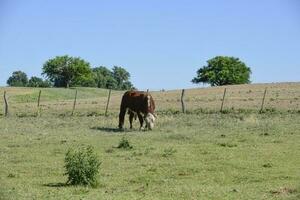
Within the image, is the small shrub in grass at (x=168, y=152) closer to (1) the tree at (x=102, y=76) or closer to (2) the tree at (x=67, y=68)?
(2) the tree at (x=67, y=68)

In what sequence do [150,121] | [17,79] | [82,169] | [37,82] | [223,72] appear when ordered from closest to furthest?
[82,169] → [150,121] → [223,72] → [37,82] → [17,79]

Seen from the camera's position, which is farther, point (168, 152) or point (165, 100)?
point (165, 100)

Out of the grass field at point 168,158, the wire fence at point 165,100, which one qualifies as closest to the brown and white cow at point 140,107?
the grass field at point 168,158

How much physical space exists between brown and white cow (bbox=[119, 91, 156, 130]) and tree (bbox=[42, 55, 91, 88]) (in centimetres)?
7901

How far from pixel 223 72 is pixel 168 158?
8989cm

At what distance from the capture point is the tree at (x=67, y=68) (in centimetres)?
10447

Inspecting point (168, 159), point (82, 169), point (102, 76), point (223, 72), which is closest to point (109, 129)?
point (168, 159)

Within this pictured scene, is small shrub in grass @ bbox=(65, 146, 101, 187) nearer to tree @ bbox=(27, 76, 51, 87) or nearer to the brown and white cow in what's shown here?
the brown and white cow

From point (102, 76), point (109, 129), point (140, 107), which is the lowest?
point (109, 129)

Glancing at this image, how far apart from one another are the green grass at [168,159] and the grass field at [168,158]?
2cm

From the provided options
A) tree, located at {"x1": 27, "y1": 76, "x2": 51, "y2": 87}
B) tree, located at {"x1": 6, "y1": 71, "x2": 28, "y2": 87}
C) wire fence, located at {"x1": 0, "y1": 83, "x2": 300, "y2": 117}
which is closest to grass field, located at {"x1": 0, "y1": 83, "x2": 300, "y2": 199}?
wire fence, located at {"x1": 0, "y1": 83, "x2": 300, "y2": 117}

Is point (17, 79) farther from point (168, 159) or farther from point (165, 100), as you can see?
point (168, 159)

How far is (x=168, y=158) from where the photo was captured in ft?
51.1

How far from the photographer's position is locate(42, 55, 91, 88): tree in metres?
104
